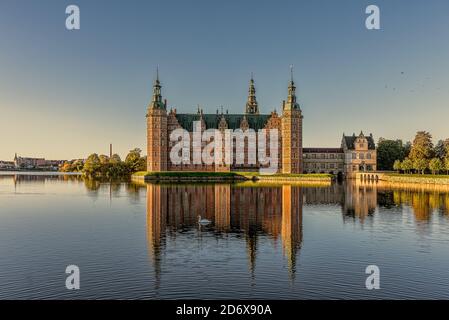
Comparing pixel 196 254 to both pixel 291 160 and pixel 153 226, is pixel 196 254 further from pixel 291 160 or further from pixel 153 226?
pixel 291 160

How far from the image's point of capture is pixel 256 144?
12888cm

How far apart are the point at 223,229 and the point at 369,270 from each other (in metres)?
12.2

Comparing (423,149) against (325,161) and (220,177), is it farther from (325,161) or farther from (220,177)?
(220,177)

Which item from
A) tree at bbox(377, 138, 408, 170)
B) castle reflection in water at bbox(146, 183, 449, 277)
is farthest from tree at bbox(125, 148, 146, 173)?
castle reflection in water at bbox(146, 183, 449, 277)

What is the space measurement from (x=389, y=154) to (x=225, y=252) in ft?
398

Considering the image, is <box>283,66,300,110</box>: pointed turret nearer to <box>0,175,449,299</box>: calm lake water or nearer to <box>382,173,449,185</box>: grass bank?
<box>382,173,449,185</box>: grass bank

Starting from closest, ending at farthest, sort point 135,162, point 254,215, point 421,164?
point 254,215 → point 421,164 → point 135,162

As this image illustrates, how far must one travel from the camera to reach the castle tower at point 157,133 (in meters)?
120

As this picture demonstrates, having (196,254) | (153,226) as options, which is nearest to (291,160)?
(153,226)

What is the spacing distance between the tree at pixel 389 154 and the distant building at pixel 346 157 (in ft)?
26.4

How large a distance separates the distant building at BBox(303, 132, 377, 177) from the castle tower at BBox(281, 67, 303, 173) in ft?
42.8

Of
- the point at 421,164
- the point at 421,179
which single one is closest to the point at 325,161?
the point at 421,164

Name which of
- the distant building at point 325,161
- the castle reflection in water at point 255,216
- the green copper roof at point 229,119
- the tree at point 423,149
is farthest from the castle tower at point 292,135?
the castle reflection in water at point 255,216

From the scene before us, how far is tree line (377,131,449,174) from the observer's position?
97312 millimetres
